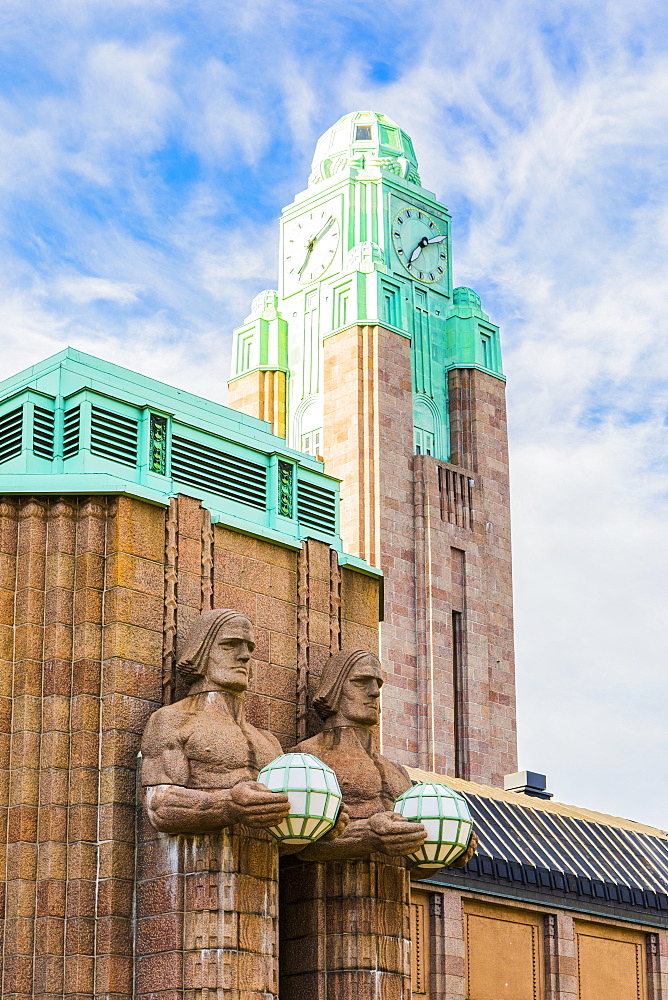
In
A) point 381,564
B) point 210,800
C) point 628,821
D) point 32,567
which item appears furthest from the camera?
point 381,564

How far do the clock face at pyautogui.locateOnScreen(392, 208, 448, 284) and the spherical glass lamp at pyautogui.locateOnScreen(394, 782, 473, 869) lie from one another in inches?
1684

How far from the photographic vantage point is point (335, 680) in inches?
832

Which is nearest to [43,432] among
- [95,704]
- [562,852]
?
[95,704]

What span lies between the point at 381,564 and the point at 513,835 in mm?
27561

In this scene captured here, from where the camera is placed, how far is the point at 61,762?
63.1 ft

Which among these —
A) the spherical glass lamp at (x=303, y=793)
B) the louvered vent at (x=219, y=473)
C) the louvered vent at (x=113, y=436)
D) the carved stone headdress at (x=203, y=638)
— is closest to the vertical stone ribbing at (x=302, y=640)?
the louvered vent at (x=219, y=473)

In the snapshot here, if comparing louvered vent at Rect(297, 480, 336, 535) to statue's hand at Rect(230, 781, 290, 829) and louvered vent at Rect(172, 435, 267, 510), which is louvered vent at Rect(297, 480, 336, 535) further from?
statue's hand at Rect(230, 781, 290, 829)

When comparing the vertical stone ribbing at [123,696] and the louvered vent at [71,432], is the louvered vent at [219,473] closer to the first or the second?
the vertical stone ribbing at [123,696]

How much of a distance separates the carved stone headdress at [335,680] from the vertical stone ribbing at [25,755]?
3.70 meters

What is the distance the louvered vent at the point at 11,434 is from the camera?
68.7 feet

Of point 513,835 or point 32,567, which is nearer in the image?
point 32,567

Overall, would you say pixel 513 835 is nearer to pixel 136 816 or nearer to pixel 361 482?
pixel 136 816

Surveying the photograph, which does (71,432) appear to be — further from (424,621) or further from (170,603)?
(424,621)

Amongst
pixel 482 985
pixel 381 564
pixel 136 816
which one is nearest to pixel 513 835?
pixel 482 985
